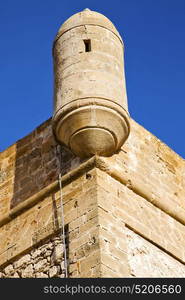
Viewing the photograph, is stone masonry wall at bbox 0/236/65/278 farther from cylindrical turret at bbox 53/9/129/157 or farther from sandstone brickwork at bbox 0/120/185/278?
cylindrical turret at bbox 53/9/129/157

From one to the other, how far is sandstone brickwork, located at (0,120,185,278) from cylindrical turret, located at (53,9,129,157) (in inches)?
8.5


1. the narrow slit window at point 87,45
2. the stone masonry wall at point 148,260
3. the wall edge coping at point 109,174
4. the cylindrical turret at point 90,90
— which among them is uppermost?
the narrow slit window at point 87,45

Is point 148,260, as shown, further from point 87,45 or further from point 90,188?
point 87,45

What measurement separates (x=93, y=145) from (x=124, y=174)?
1.61 feet

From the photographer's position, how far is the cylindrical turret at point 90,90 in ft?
35.6

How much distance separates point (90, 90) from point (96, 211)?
1256 mm

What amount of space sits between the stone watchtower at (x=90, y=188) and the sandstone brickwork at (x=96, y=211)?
12 millimetres

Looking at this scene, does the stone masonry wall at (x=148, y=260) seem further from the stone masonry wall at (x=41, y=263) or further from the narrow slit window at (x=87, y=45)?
the narrow slit window at (x=87, y=45)

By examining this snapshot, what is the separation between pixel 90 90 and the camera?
10.9m

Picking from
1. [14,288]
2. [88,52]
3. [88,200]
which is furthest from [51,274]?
[88,52]

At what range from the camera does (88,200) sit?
34.8 ft

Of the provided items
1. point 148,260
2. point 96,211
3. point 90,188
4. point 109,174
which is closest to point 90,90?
point 109,174

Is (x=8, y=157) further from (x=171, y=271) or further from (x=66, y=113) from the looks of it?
(x=171, y=271)

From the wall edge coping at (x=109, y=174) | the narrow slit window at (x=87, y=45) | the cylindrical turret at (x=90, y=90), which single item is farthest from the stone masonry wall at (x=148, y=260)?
the narrow slit window at (x=87, y=45)
